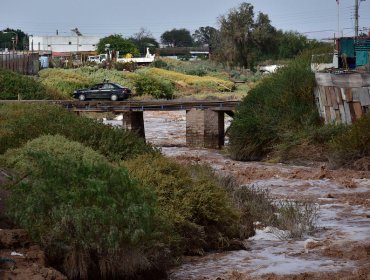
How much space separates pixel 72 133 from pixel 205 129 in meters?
23.4

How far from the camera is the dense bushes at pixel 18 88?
55500mm

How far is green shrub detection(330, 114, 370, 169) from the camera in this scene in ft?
111

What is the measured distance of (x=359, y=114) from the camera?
3759cm

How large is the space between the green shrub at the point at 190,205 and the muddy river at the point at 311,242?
38 cm

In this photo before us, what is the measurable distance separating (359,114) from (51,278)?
26.5 metres

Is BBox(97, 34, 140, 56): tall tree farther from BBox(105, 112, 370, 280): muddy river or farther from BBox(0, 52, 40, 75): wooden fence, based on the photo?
BBox(105, 112, 370, 280): muddy river

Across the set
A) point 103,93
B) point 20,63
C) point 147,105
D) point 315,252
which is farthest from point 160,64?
point 315,252

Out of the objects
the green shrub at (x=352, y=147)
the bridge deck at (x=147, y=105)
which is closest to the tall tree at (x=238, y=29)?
the bridge deck at (x=147, y=105)

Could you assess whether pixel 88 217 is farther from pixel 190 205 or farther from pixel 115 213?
pixel 190 205

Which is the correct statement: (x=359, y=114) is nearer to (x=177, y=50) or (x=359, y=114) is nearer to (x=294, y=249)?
(x=294, y=249)

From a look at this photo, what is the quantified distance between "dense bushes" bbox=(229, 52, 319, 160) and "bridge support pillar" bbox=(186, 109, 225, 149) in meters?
4.02

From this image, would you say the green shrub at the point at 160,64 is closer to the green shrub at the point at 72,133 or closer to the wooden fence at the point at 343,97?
the wooden fence at the point at 343,97

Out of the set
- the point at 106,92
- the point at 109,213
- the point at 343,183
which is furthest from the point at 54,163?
the point at 106,92

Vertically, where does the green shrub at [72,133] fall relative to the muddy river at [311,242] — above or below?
above
